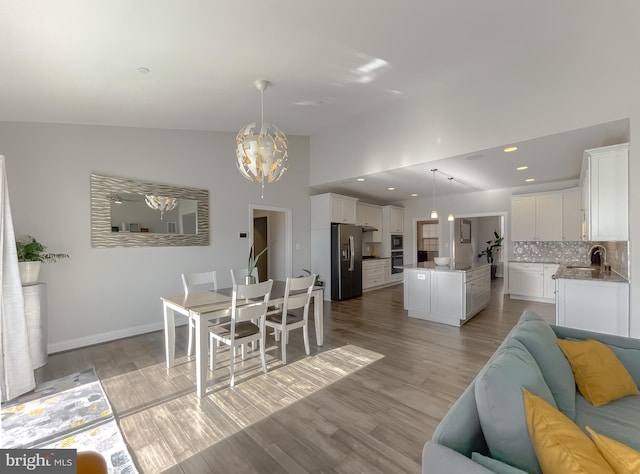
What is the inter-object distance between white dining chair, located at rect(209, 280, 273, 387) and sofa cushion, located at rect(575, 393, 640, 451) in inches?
93.0

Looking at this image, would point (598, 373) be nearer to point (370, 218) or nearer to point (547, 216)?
point (547, 216)

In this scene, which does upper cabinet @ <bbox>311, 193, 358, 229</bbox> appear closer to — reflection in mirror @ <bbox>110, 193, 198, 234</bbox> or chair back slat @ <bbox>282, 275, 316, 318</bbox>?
reflection in mirror @ <bbox>110, 193, 198, 234</bbox>

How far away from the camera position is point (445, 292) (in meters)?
4.44

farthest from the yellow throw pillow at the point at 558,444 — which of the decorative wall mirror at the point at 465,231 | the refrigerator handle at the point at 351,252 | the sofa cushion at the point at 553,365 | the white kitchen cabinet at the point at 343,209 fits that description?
the decorative wall mirror at the point at 465,231

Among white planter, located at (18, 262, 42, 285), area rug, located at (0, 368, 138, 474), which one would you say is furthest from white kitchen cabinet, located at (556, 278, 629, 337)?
white planter, located at (18, 262, 42, 285)

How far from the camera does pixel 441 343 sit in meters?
3.61

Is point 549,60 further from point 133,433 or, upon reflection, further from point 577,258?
point 133,433

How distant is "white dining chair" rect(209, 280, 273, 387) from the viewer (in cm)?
262

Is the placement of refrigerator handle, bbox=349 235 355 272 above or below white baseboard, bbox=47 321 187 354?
above

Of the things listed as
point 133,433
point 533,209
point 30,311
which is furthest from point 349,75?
point 533,209

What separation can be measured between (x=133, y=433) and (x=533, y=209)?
7.49 metres

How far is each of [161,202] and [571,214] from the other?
7.59 meters

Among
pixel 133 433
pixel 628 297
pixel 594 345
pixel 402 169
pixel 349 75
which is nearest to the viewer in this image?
pixel 594 345

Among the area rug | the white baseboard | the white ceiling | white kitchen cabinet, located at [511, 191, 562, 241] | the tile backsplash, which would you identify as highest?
the white ceiling
